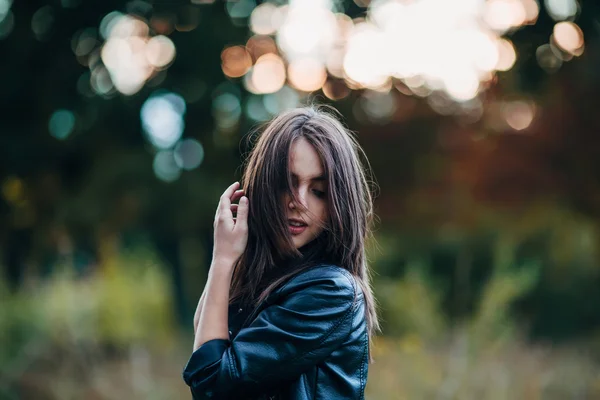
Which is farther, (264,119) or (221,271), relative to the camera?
(264,119)

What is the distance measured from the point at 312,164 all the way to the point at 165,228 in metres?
14.2

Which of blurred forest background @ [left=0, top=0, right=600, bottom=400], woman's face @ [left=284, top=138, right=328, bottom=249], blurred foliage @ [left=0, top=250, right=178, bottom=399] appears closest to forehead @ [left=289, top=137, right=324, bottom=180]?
woman's face @ [left=284, top=138, right=328, bottom=249]

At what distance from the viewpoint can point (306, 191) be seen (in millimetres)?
1807

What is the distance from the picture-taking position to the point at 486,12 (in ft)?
41.3

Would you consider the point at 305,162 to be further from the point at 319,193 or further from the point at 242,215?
the point at 242,215

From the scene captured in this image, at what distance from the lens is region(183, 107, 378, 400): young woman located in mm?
1637

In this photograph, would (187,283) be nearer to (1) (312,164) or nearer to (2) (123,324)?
(2) (123,324)

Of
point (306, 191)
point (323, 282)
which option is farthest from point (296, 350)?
point (306, 191)

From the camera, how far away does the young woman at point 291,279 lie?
164 centimetres

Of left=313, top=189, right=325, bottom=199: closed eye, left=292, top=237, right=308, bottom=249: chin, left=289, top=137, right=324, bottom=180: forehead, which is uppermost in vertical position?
left=289, top=137, right=324, bottom=180: forehead

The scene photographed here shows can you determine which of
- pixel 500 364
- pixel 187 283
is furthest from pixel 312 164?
pixel 187 283

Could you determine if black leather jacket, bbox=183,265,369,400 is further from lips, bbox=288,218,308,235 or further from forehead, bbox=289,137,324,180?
forehead, bbox=289,137,324,180

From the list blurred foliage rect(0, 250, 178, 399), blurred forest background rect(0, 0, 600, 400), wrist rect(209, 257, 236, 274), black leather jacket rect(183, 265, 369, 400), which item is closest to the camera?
black leather jacket rect(183, 265, 369, 400)

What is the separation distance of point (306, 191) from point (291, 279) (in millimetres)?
223
